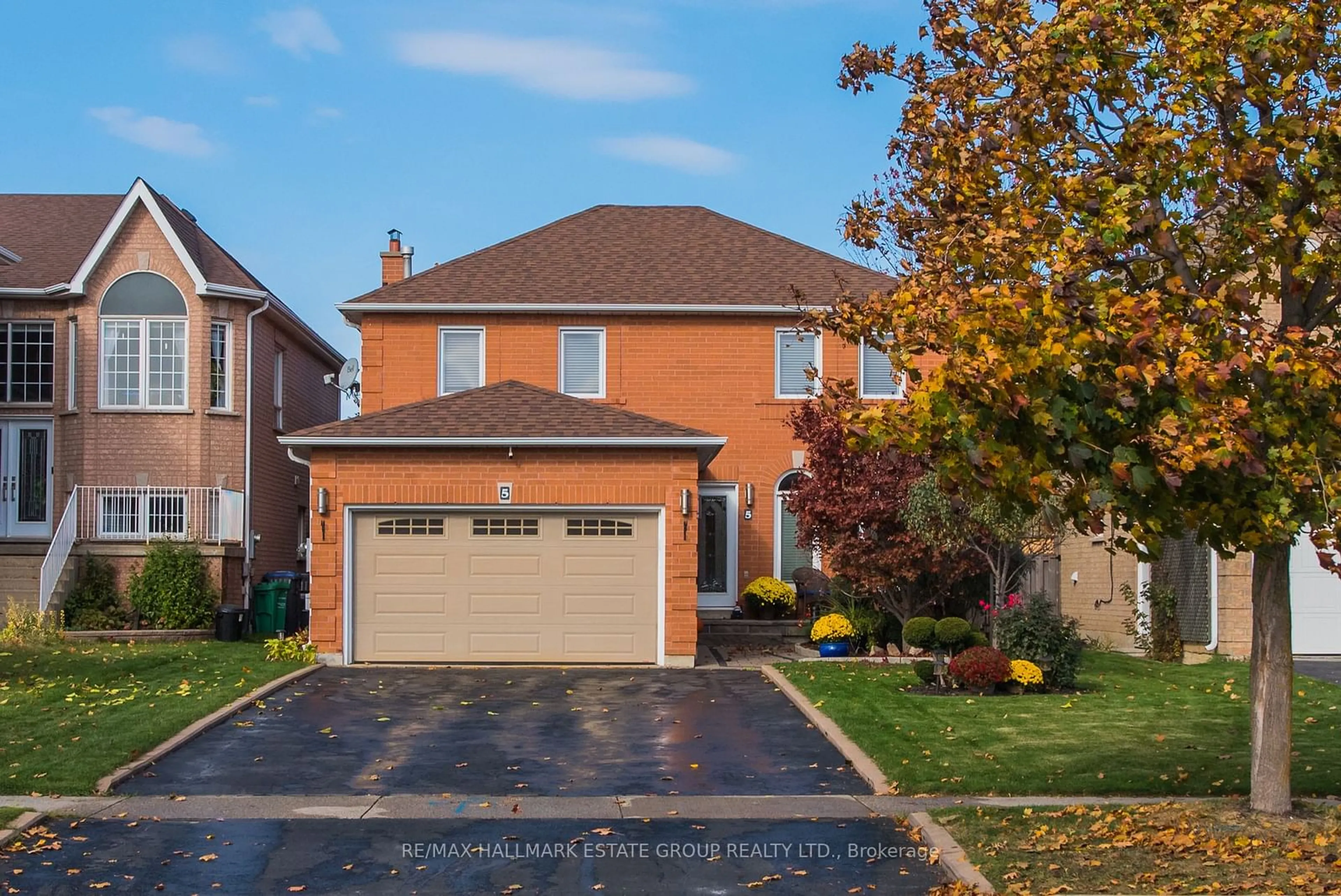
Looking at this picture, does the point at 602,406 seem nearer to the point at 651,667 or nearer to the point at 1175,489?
the point at 651,667

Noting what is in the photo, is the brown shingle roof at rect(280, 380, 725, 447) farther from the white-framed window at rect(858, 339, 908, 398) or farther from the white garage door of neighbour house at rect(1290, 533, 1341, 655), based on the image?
the white garage door of neighbour house at rect(1290, 533, 1341, 655)

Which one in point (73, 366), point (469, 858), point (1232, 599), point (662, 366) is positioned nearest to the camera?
point (469, 858)

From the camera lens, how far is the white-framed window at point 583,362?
27719mm

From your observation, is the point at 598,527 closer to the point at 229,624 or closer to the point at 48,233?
the point at 229,624

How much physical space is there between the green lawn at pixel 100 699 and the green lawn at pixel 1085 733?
6879mm

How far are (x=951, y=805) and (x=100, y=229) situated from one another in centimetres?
2461

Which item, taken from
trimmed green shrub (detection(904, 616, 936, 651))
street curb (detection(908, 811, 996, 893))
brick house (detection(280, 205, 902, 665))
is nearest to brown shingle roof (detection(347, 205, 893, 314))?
brick house (detection(280, 205, 902, 665))

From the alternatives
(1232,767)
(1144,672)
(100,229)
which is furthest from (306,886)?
(100,229)

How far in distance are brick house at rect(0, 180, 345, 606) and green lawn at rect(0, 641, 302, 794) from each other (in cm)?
306

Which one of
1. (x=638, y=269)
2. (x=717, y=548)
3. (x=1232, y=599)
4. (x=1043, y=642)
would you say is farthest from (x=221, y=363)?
(x=1232, y=599)

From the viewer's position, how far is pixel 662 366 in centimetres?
A: 2761

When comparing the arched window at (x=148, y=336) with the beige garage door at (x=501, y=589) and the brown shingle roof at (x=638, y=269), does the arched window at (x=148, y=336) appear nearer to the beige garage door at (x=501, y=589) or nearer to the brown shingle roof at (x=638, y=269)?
the brown shingle roof at (x=638, y=269)

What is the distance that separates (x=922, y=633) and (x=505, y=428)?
652 centimetres

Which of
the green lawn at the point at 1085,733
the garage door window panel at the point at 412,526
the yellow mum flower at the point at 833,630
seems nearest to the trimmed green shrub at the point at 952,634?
the green lawn at the point at 1085,733
